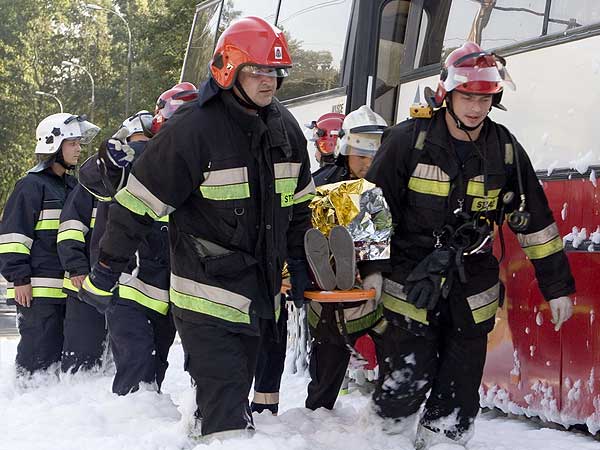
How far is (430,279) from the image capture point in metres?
4.67

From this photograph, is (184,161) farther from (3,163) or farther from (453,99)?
(3,163)

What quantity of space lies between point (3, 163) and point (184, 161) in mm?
43028

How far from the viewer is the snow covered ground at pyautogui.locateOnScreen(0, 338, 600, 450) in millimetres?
4777

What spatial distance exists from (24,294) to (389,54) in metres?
3.16

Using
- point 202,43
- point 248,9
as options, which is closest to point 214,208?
point 248,9

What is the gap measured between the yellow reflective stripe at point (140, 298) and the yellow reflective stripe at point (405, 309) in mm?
1602

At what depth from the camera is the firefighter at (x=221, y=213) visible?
4305 mm

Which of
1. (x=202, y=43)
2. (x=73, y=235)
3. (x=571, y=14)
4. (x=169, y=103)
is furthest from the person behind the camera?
(x=202, y=43)

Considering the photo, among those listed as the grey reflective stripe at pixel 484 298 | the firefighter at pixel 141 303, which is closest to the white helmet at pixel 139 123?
the firefighter at pixel 141 303

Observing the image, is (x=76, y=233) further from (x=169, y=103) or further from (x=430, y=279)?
(x=430, y=279)

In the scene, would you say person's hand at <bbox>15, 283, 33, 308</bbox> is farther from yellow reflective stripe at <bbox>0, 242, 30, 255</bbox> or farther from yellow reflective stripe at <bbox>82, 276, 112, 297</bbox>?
yellow reflective stripe at <bbox>82, 276, 112, 297</bbox>

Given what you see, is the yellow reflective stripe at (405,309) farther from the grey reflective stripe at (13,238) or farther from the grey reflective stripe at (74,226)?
the grey reflective stripe at (13,238)

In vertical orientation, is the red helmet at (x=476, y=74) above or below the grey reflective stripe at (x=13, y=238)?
above

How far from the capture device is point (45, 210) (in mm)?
7422
